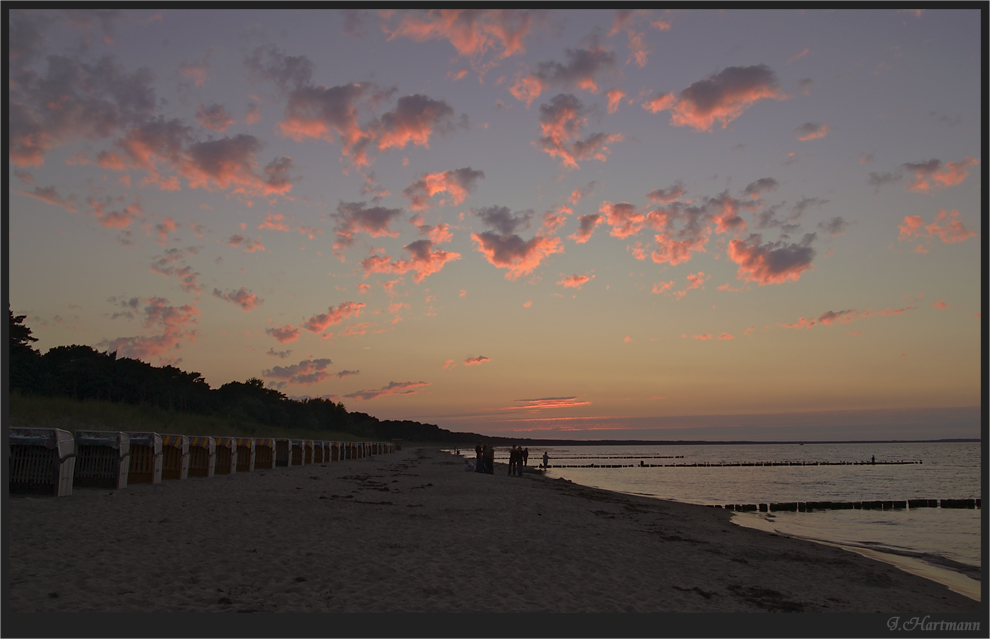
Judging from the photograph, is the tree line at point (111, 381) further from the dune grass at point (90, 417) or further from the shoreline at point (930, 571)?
the shoreline at point (930, 571)

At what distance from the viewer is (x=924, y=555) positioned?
17.4 meters

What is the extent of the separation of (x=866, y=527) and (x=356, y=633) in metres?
24.2

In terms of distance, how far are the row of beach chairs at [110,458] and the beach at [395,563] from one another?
0.77 m

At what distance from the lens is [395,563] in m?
9.23

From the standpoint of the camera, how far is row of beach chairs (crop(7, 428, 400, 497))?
14.2m

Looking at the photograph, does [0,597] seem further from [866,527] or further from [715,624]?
[866,527]

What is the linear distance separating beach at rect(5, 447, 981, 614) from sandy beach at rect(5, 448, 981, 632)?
3 cm

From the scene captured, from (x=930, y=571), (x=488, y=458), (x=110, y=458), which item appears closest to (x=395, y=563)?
(x=110, y=458)

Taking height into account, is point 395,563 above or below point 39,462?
below

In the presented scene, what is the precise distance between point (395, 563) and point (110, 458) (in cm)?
1155

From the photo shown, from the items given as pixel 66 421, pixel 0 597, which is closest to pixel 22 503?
pixel 0 597

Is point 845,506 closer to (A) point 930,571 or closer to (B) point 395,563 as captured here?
(A) point 930,571

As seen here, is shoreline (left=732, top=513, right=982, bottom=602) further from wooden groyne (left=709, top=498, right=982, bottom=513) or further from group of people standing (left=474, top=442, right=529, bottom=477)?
group of people standing (left=474, top=442, right=529, bottom=477)

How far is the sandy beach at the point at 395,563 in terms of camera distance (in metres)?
7.30
